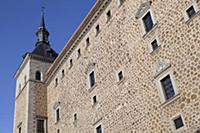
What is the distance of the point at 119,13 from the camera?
14.6m

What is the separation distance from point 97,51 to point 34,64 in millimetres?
9829

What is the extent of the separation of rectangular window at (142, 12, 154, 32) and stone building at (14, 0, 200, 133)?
41 millimetres

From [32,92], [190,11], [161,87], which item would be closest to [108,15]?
[190,11]

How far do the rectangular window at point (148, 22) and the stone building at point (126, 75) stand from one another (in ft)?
0.13

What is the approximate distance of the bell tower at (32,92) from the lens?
68.2 ft

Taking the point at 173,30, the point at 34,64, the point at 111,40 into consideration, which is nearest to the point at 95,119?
the point at 111,40

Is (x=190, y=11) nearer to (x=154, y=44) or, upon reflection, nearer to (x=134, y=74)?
(x=154, y=44)

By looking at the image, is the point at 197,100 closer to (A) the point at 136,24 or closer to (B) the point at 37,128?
(A) the point at 136,24

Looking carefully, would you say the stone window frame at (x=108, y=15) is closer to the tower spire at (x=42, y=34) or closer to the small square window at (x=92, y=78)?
the small square window at (x=92, y=78)

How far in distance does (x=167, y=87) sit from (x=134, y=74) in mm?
2109

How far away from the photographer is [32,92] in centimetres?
2203

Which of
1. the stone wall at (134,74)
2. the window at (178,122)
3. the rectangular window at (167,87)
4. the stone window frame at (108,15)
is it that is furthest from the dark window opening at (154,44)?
the stone window frame at (108,15)

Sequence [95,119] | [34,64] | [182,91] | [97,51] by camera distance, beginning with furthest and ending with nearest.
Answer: [34,64], [97,51], [95,119], [182,91]

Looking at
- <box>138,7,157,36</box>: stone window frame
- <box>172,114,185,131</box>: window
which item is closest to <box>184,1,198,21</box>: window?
<box>138,7,157,36</box>: stone window frame
